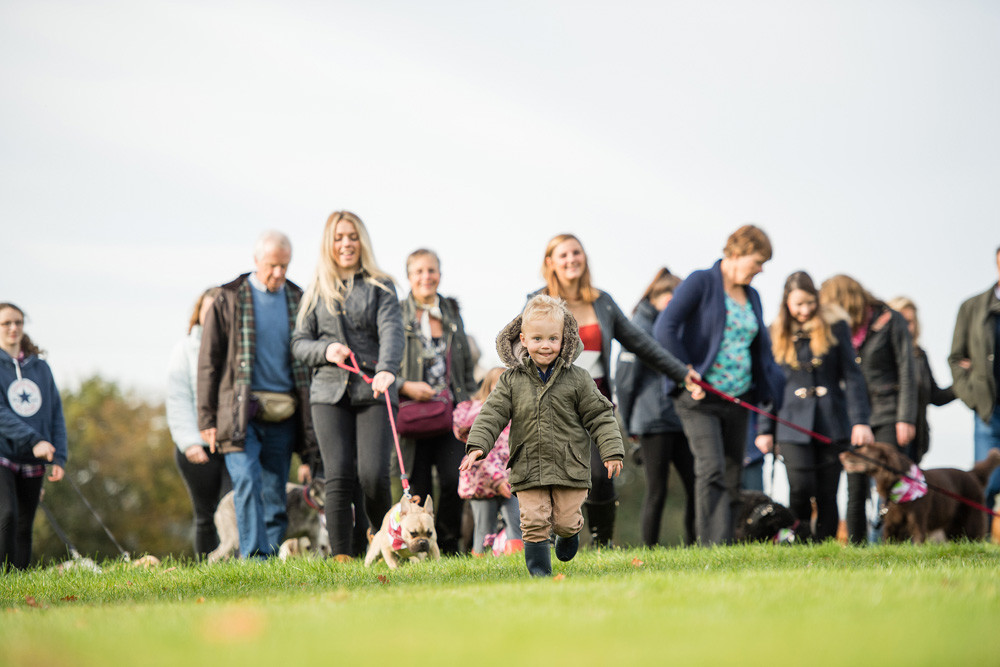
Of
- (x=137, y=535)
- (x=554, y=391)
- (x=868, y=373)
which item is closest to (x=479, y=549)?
(x=554, y=391)

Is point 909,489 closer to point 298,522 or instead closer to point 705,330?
point 705,330

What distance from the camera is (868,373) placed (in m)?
10.7

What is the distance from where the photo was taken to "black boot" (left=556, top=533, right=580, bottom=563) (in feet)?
21.2

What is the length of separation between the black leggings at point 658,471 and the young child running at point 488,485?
3.82 feet

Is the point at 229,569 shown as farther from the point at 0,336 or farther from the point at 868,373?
the point at 868,373

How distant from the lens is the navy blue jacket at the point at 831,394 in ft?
32.2

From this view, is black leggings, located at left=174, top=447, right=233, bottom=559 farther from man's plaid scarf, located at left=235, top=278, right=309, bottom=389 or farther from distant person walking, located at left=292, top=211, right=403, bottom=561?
distant person walking, located at left=292, top=211, right=403, bottom=561

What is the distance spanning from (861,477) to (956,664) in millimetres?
7585

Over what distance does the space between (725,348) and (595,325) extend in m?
1.27

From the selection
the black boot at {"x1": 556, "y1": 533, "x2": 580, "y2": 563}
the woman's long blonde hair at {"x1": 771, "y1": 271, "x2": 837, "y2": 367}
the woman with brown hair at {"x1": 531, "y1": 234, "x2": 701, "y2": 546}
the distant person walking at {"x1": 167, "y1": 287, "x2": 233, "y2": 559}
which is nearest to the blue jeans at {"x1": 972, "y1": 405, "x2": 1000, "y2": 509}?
the woman's long blonde hair at {"x1": 771, "y1": 271, "x2": 837, "y2": 367}

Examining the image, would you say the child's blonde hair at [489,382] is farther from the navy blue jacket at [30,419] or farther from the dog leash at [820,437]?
the navy blue jacket at [30,419]

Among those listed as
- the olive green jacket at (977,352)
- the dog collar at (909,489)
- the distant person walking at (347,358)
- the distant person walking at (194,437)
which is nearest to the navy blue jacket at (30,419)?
the distant person walking at (194,437)

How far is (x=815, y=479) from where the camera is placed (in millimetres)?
9758

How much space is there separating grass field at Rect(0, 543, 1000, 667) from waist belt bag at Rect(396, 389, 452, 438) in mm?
2724
